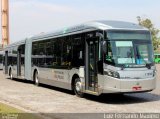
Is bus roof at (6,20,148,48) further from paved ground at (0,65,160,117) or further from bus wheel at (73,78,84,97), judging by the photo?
paved ground at (0,65,160,117)

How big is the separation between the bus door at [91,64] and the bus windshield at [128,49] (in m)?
0.78

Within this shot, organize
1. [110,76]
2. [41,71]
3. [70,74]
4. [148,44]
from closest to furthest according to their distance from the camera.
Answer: [110,76]
[148,44]
[70,74]
[41,71]

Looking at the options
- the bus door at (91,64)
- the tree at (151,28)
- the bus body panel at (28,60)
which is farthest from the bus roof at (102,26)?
the tree at (151,28)

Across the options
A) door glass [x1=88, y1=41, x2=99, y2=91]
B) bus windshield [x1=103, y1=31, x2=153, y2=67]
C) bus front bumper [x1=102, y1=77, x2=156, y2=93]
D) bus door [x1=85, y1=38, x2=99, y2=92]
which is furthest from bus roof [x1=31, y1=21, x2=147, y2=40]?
bus front bumper [x1=102, y1=77, x2=156, y2=93]

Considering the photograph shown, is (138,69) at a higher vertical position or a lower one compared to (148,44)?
lower

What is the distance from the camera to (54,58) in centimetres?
2005

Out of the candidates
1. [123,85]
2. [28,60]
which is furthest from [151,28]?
[123,85]

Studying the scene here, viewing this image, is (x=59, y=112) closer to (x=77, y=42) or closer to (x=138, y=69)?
(x=138, y=69)

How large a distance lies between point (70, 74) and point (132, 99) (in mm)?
3063

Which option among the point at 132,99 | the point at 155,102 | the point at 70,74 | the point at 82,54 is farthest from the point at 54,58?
the point at 155,102

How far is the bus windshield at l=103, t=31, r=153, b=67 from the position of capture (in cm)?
1445

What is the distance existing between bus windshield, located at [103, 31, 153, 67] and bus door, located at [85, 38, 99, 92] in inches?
30.5

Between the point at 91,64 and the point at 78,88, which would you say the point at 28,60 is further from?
the point at 91,64

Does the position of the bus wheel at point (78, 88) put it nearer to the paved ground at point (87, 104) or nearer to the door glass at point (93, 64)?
the paved ground at point (87, 104)
